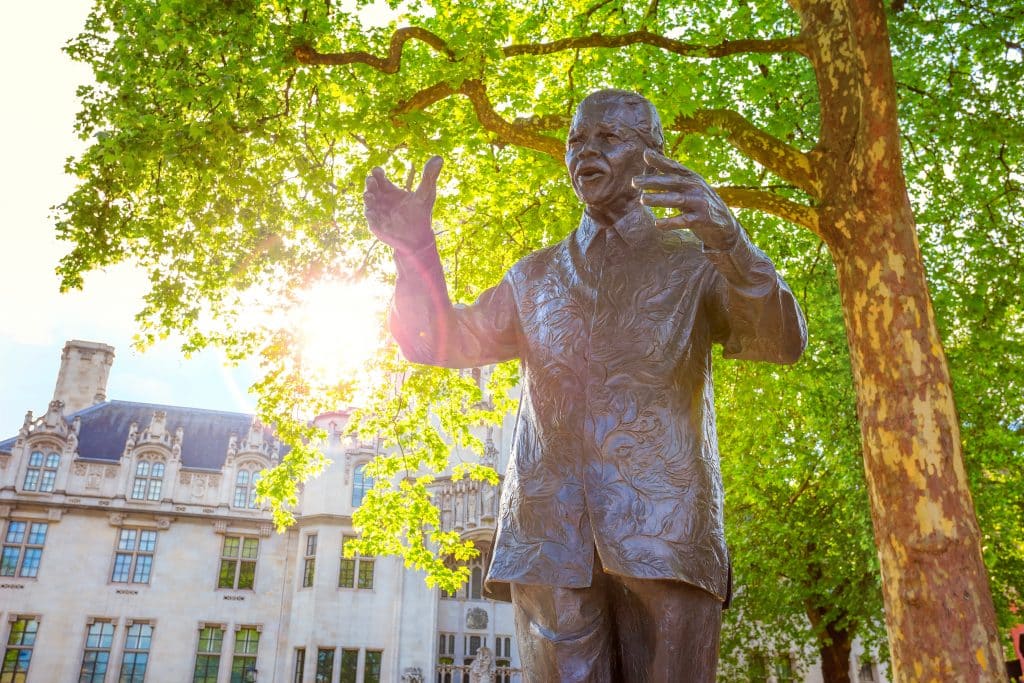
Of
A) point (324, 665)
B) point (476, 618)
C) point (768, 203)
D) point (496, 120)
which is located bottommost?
point (324, 665)

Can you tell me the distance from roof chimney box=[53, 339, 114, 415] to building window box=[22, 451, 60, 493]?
462 cm

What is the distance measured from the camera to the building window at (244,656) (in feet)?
92.0

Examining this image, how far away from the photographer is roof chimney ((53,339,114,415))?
112ft

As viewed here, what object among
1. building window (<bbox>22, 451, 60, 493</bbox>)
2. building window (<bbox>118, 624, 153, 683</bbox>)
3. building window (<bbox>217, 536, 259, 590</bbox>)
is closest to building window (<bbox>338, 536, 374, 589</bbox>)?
building window (<bbox>217, 536, 259, 590</bbox>)

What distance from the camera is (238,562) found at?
97.8ft

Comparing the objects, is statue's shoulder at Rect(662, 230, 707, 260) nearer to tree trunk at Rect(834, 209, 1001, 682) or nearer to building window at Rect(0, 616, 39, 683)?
tree trunk at Rect(834, 209, 1001, 682)

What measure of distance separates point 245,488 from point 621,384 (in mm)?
31057

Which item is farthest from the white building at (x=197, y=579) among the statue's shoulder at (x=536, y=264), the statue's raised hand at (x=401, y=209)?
the statue's raised hand at (x=401, y=209)

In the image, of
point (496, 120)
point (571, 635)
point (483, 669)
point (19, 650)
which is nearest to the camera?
point (571, 635)

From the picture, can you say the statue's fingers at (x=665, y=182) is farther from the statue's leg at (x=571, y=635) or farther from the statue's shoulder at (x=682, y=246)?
the statue's leg at (x=571, y=635)

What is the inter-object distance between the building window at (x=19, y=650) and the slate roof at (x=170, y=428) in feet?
19.5

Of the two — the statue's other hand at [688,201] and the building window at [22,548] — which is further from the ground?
the building window at [22,548]

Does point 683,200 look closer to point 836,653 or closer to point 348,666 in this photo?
point 836,653

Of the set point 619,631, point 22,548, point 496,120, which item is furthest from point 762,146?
point 22,548
